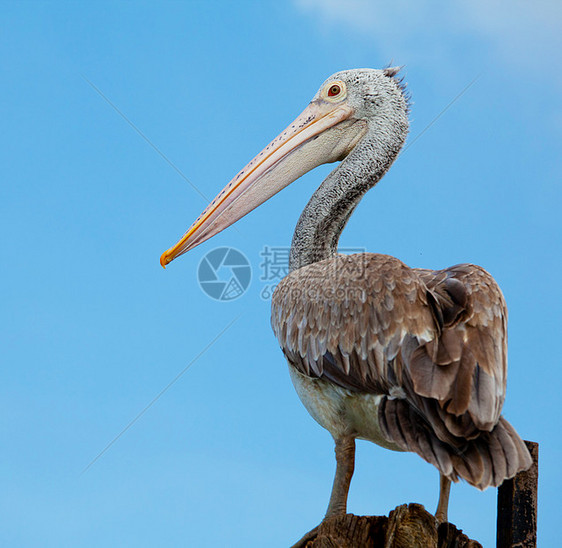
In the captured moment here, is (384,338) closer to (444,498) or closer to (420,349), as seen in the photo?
(420,349)

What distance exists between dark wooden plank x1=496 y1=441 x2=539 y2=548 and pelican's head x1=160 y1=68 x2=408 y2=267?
2.79 m

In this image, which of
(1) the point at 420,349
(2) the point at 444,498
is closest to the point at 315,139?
(1) the point at 420,349

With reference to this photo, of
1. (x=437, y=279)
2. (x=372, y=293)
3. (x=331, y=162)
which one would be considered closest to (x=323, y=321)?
(x=372, y=293)

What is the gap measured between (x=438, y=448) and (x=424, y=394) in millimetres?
268

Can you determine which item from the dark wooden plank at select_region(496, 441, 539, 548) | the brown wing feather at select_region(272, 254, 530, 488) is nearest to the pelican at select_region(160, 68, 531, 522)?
the brown wing feather at select_region(272, 254, 530, 488)

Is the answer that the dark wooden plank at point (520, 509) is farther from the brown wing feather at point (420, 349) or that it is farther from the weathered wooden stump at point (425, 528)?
the brown wing feather at point (420, 349)

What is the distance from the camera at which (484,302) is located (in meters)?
3.80

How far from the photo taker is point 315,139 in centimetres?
568

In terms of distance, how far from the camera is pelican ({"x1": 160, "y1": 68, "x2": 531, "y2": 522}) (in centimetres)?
341

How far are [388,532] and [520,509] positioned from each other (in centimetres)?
65

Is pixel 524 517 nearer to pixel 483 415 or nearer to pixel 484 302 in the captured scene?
pixel 483 415

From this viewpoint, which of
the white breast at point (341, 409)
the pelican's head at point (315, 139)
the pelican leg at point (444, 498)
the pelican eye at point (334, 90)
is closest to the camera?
the white breast at point (341, 409)

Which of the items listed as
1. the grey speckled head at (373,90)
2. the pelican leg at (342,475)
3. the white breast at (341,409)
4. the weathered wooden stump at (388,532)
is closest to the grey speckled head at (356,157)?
the grey speckled head at (373,90)

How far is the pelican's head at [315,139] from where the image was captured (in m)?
5.51
